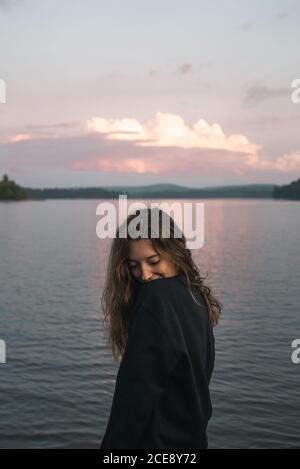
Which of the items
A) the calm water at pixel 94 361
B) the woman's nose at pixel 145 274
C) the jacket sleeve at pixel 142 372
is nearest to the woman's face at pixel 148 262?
the woman's nose at pixel 145 274

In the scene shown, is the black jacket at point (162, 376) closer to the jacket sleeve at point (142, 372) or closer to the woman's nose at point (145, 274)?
the jacket sleeve at point (142, 372)

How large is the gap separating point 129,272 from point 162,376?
655mm

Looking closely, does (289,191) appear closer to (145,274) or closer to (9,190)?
(9,190)

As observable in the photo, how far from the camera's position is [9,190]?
17562cm

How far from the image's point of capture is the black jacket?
2164 mm

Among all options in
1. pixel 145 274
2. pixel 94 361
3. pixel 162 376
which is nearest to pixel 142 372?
pixel 162 376

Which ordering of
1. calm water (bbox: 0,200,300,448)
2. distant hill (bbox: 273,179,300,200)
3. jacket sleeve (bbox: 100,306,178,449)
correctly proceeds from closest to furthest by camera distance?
jacket sleeve (bbox: 100,306,178,449)
calm water (bbox: 0,200,300,448)
distant hill (bbox: 273,179,300,200)

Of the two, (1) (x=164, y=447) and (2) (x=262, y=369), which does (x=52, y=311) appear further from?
(1) (x=164, y=447)

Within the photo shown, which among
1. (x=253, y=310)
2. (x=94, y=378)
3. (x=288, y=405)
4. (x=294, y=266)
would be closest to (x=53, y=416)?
(x=94, y=378)

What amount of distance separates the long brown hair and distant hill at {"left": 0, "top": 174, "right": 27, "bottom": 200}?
Result: 175 meters

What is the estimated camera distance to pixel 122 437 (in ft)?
7.21

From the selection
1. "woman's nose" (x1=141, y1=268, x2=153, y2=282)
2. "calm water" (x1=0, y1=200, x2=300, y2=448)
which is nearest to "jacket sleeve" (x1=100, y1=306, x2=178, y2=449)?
"woman's nose" (x1=141, y1=268, x2=153, y2=282)

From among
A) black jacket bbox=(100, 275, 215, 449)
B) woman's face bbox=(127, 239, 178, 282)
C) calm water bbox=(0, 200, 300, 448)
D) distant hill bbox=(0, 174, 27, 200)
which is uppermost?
distant hill bbox=(0, 174, 27, 200)

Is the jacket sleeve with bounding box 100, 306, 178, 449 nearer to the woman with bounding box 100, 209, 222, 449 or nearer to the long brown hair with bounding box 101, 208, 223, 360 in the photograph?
the woman with bounding box 100, 209, 222, 449
